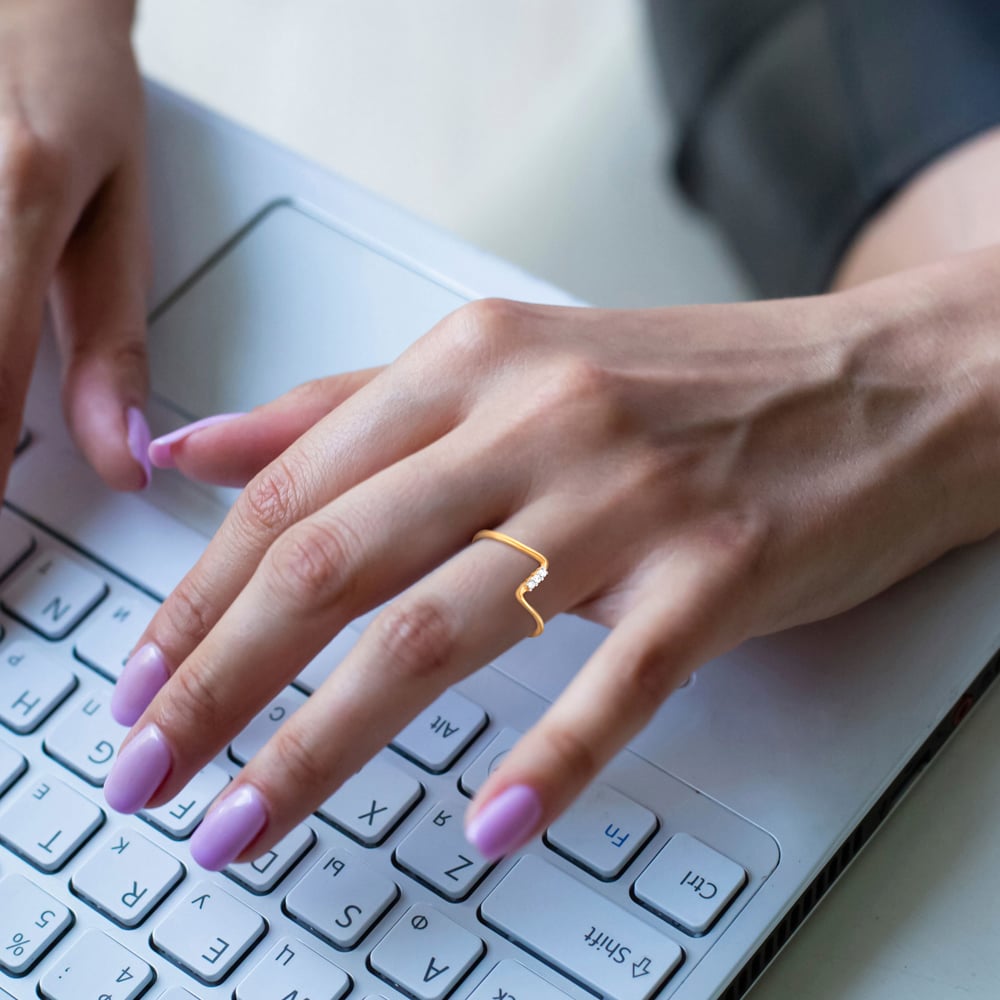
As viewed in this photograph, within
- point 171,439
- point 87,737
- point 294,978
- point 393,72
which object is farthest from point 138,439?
point 393,72

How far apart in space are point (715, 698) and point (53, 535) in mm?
282

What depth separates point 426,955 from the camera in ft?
1.34

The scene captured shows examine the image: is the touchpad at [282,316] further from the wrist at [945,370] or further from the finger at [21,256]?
the wrist at [945,370]

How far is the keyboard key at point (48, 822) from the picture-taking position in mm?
437

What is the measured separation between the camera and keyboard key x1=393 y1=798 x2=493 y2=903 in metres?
0.42

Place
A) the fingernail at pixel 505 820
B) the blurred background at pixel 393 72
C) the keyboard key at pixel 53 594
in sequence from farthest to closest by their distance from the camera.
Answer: the blurred background at pixel 393 72, the keyboard key at pixel 53 594, the fingernail at pixel 505 820

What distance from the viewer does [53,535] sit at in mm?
516

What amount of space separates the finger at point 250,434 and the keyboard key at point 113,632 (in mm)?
57

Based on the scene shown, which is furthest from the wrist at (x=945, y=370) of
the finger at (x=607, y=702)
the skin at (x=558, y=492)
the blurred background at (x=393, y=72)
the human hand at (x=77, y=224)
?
the blurred background at (x=393, y=72)

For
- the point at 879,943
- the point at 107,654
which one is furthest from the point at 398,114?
the point at 879,943

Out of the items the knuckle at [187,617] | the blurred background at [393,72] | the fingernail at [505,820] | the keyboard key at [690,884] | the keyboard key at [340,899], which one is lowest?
the blurred background at [393,72]

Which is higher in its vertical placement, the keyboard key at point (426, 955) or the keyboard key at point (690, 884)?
the keyboard key at point (690, 884)

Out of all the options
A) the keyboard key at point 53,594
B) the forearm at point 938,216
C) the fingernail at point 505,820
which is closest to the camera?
the fingernail at point 505,820

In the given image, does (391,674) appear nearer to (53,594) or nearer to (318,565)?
(318,565)
